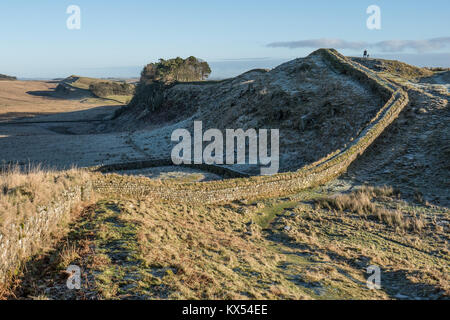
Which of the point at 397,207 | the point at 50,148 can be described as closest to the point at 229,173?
the point at 397,207

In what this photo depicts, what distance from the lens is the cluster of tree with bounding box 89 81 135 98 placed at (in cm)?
15875

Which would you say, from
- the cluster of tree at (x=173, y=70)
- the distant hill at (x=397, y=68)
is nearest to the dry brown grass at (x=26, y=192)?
the distant hill at (x=397, y=68)

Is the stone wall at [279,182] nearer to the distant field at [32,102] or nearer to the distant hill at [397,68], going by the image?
the distant hill at [397,68]

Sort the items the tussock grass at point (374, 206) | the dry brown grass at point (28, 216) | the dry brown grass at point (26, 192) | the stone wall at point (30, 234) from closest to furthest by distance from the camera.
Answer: the stone wall at point (30, 234), the dry brown grass at point (28, 216), the dry brown grass at point (26, 192), the tussock grass at point (374, 206)

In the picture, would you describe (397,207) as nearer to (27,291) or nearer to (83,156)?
(27,291)

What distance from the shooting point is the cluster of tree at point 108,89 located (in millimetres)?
158750

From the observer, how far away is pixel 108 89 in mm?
162000

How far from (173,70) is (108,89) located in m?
77.3

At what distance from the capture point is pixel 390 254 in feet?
49.5

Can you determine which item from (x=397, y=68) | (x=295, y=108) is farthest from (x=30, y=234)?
(x=397, y=68)

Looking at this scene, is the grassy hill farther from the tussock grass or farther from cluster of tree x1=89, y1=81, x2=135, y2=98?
cluster of tree x1=89, y1=81, x2=135, y2=98

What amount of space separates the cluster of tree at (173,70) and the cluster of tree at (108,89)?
6318cm

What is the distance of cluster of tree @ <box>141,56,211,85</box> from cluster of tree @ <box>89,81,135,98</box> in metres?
63.2

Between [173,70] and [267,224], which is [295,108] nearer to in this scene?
[267,224]
